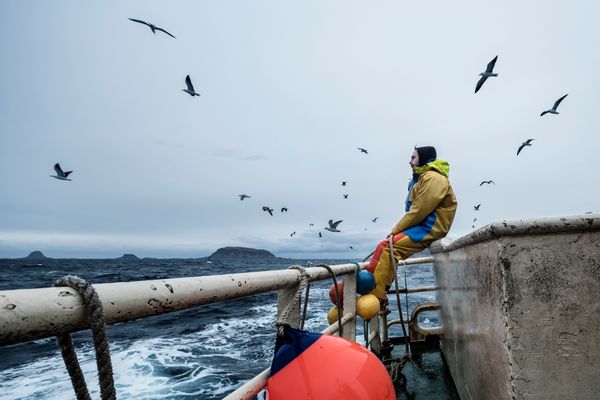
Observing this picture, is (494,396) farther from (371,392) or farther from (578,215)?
(578,215)

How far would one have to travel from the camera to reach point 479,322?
6.15 ft

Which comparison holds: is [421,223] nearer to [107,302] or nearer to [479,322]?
[479,322]

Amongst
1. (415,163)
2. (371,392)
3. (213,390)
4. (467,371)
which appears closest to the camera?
(371,392)

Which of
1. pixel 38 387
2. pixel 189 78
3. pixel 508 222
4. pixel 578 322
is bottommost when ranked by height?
pixel 38 387

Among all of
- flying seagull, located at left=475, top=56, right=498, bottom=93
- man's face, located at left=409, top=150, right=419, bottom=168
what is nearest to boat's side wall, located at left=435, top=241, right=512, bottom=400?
man's face, located at left=409, top=150, right=419, bottom=168

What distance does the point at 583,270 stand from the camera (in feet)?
4.52

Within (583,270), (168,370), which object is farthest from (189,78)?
(583,270)

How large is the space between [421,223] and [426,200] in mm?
300

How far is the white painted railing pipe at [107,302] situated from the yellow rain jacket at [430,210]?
2.98 metres

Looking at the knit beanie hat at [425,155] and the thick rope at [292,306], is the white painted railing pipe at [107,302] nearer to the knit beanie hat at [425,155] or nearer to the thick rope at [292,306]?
the thick rope at [292,306]

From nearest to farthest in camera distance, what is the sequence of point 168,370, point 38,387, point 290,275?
point 290,275 < point 38,387 < point 168,370

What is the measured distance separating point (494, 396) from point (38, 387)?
25.9ft

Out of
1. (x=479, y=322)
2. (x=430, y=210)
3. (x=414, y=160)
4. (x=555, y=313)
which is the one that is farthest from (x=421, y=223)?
(x=555, y=313)

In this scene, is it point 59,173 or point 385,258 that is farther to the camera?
point 59,173
